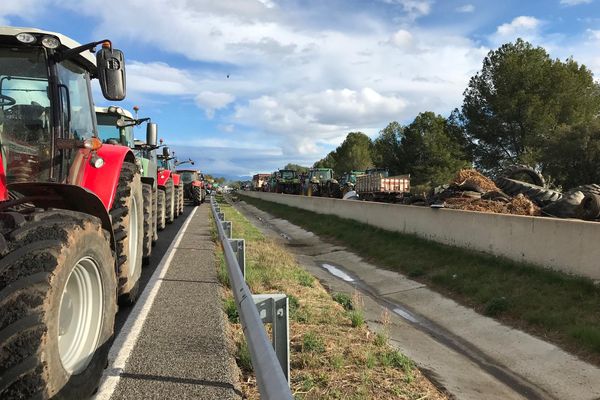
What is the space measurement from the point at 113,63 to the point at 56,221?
6.19 ft

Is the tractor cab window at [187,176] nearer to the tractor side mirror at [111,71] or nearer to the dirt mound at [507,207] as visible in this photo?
the dirt mound at [507,207]

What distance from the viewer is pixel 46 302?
280 cm

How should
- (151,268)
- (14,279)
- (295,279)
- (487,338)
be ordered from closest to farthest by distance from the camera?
1. (14,279)
2. (487,338)
3. (151,268)
4. (295,279)

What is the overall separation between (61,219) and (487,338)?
6019 mm

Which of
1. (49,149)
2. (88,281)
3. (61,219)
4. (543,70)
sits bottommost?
(88,281)

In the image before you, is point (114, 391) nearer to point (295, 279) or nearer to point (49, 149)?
point (49, 149)

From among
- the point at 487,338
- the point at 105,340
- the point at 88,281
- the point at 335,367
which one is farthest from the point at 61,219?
the point at 487,338

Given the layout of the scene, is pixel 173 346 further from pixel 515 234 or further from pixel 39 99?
pixel 515 234

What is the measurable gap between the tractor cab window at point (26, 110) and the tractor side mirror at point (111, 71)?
0.53m

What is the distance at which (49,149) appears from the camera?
4.61 m

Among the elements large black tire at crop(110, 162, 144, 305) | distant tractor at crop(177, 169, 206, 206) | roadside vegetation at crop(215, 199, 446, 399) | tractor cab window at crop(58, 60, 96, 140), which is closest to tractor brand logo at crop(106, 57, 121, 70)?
tractor cab window at crop(58, 60, 96, 140)

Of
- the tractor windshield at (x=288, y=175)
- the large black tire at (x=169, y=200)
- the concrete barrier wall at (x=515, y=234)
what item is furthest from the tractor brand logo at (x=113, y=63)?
the tractor windshield at (x=288, y=175)

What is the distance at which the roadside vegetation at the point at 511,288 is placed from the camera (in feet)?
22.4

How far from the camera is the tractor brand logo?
4602 mm
